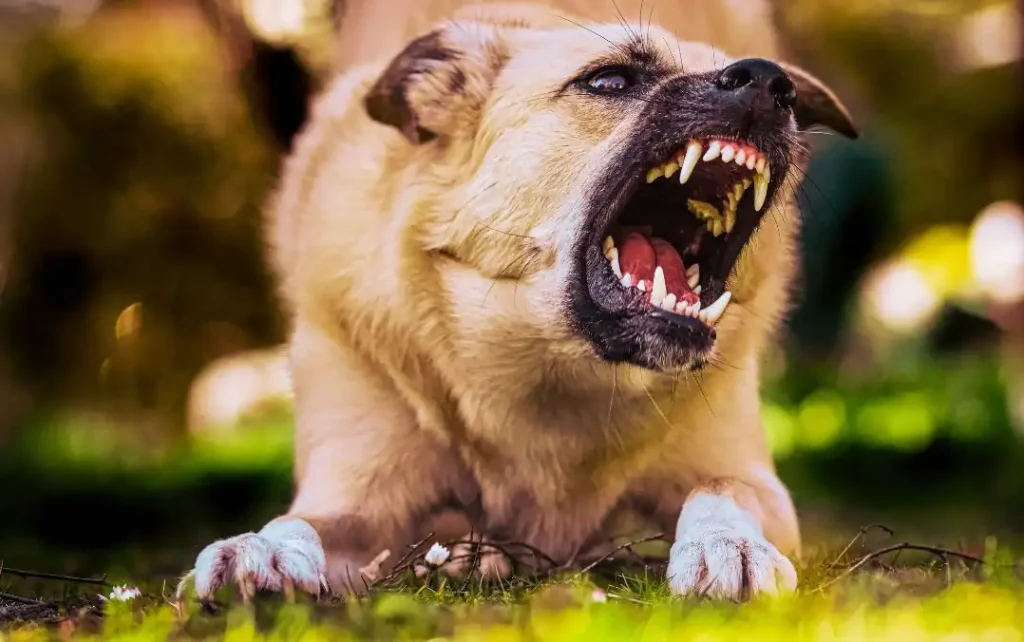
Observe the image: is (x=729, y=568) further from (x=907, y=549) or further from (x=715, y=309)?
(x=907, y=549)

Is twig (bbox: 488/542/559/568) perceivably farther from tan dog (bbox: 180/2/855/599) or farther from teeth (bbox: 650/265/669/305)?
teeth (bbox: 650/265/669/305)

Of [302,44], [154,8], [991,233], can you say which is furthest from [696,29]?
[991,233]

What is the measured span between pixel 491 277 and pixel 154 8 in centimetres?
494

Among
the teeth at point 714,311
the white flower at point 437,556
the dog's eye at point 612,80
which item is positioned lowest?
the white flower at point 437,556

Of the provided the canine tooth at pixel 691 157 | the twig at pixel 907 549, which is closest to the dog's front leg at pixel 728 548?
the twig at pixel 907 549

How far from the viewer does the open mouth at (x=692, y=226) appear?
7.80 ft

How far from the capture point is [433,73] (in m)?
2.76

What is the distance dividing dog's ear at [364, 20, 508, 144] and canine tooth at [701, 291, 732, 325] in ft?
2.49

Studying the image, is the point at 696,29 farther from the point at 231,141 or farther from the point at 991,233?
the point at 991,233

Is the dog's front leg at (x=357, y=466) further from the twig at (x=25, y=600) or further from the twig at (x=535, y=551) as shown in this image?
the twig at (x=25, y=600)

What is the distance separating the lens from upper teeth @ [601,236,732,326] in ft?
7.62

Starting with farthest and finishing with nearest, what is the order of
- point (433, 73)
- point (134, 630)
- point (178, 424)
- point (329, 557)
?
point (178, 424)
point (433, 73)
point (329, 557)
point (134, 630)

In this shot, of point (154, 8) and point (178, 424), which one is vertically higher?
point (154, 8)

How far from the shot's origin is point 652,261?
2438mm
